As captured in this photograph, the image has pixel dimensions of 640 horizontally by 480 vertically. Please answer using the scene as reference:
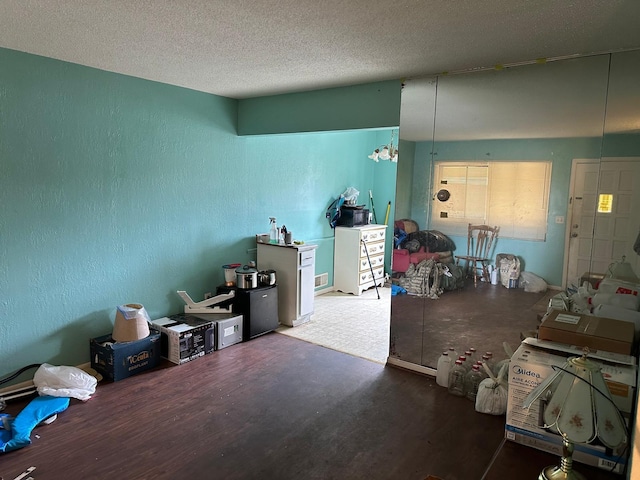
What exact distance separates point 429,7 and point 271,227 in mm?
3260

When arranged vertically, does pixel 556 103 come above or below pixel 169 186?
above

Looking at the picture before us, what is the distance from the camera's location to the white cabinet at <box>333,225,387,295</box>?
6.08m

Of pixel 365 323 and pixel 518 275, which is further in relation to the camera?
pixel 365 323

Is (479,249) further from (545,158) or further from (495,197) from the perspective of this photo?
(545,158)

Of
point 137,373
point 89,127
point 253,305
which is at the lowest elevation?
point 137,373

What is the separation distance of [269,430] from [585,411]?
179 centimetres

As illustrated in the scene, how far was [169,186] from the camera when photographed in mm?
4035

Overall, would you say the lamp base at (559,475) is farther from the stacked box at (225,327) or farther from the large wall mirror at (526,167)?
the stacked box at (225,327)

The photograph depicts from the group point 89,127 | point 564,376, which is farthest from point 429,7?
point 89,127

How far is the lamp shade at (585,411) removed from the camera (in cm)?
170

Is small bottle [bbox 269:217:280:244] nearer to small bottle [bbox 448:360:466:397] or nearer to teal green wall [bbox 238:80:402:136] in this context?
teal green wall [bbox 238:80:402:136]

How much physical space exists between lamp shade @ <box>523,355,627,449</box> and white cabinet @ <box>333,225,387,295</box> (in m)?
4.30

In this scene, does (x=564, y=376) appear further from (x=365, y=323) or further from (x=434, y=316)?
(x=365, y=323)

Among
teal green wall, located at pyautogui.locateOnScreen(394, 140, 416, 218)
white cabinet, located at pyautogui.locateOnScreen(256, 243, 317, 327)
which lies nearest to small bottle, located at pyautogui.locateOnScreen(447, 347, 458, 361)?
teal green wall, located at pyautogui.locateOnScreen(394, 140, 416, 218)
